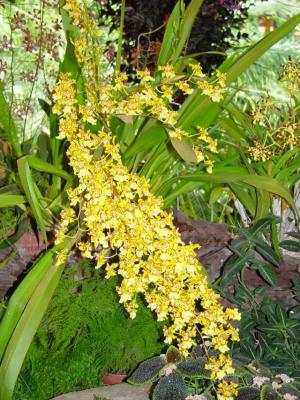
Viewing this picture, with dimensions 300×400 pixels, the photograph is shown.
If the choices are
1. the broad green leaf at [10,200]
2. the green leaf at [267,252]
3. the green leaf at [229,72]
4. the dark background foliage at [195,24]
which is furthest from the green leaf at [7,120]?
the dark background foliage at [195,24]

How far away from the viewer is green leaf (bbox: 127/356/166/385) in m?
1.07

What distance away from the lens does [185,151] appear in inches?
40.6

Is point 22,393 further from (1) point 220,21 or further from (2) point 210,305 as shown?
(1) point 220,21

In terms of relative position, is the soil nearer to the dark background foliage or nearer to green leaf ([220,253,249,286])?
green leaf ([220,253,249,286])

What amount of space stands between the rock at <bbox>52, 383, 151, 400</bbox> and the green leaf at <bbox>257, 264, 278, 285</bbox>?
12.7 inches

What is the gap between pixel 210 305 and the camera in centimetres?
96

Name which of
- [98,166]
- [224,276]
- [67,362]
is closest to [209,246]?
A: [224,276]

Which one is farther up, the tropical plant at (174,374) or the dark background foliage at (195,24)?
the dark background foliage at (195,24)

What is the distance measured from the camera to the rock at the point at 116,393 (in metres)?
1.12

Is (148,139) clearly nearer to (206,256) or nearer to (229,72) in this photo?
(229,72)

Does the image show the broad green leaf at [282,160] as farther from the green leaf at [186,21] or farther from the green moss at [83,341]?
the green moss at [83,341]

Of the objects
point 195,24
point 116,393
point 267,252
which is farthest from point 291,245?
point 195,24

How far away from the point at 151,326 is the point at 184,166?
1.63ft

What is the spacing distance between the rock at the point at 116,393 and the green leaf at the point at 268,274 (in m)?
0.32
